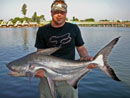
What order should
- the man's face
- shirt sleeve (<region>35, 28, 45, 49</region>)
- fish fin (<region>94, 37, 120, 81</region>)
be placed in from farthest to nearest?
shirt sleeve (<region>35, 28, 45, 49</region>) < the man's face < fish fin (<region>94, 37, 120, 81</region>)

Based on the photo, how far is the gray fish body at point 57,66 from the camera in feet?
12.0

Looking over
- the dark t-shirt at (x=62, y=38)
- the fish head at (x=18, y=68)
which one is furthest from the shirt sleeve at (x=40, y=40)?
the fish head at (x=18, y=68)

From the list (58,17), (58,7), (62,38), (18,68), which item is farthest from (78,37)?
(18,68)

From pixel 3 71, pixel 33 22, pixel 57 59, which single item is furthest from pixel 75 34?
pixel 33 22

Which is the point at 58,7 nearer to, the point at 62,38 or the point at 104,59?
the point at 62,38

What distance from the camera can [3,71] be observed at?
1076 centimetres

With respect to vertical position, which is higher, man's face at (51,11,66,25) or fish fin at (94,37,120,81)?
man's face at (51,11,66,25)

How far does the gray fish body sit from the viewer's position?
144 inches

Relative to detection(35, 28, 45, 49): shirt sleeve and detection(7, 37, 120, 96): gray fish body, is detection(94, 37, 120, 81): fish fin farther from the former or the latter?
detection(35, 28, 45, 49): shirt sleeve

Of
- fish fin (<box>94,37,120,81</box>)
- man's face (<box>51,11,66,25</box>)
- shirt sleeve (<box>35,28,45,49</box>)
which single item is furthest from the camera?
shirt sleeve (<box>35,28,45,49</box>)

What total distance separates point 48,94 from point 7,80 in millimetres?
5620

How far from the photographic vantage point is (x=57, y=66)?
148 inches

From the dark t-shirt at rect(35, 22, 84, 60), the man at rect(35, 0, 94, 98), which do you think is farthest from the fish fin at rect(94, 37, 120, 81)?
the dark t-shirt at rect(35, 22, 84, 60)

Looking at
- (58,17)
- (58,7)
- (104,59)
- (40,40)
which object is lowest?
(104,59)
